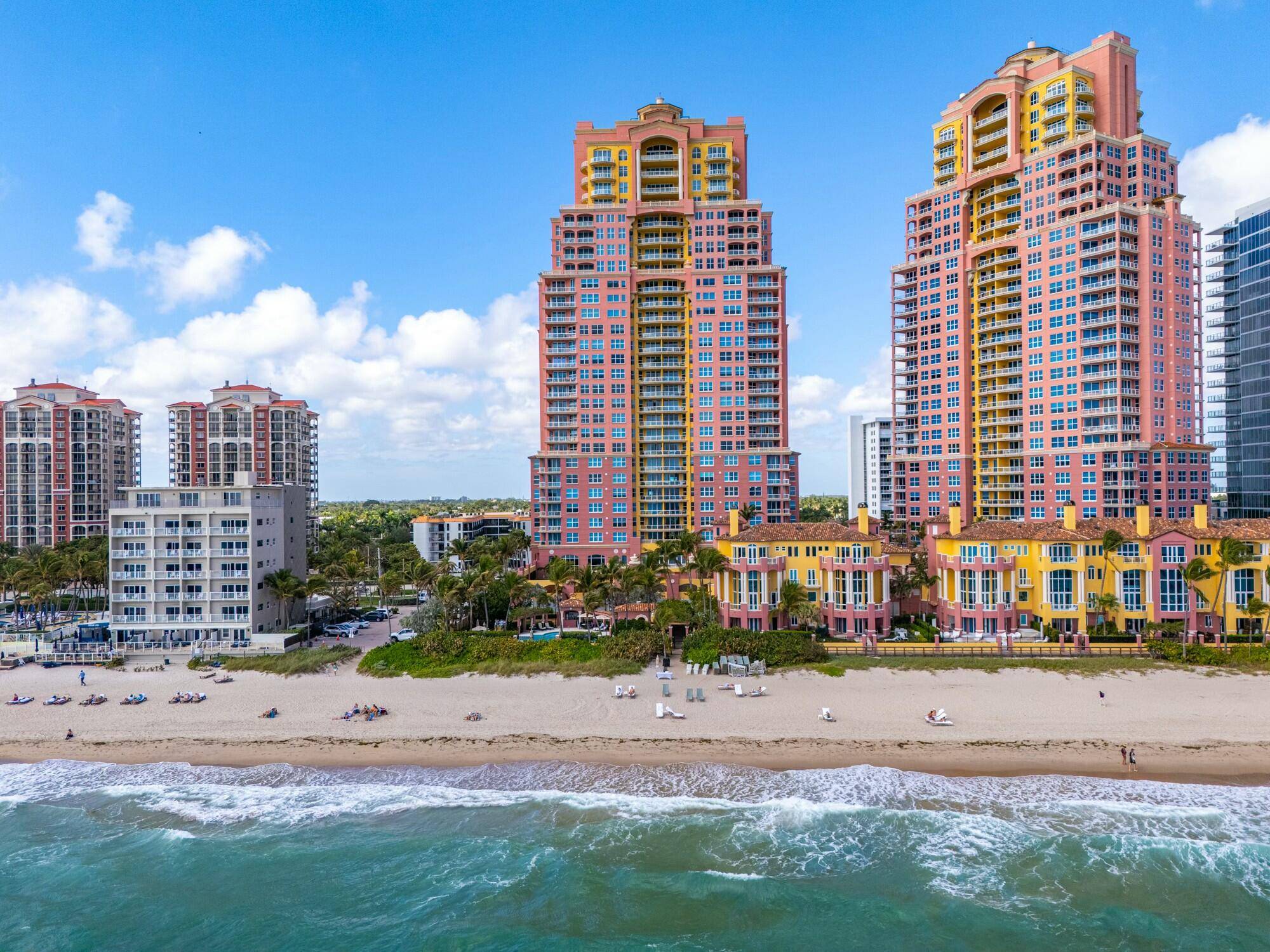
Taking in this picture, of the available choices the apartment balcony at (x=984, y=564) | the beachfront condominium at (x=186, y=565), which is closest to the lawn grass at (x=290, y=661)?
the beachfront condominium at (x=186, y=565)

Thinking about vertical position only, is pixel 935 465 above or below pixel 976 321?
below

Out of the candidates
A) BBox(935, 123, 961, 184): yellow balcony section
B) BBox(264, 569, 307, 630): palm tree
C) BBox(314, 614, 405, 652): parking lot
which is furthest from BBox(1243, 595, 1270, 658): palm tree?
BBox(264, 569, 307, 630): palm tree

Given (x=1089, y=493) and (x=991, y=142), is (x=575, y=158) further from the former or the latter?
(x=1089, y=493)

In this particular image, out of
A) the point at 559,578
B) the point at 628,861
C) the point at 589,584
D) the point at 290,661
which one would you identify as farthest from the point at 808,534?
the point at 290,661

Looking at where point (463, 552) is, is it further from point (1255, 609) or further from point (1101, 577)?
point (1255, 609)

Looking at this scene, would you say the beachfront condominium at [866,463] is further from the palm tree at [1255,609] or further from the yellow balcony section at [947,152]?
the palm tree at [1255,609]

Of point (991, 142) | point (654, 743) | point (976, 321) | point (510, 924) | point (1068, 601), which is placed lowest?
point (510, 924)

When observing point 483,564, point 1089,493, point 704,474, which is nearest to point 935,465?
point 1089,493
